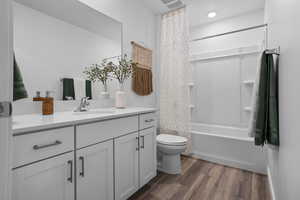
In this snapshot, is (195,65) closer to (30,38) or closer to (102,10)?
(102,10)

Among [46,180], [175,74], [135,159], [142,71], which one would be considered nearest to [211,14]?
[175,74]

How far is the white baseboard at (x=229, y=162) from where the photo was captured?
2.00m

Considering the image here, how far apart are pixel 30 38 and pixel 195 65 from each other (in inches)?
103

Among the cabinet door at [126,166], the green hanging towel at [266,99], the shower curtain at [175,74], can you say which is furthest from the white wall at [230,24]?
the cabinet door at [126,166]

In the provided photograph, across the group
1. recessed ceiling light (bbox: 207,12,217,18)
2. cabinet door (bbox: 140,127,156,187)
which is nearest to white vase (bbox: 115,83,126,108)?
cabinet door (bbox: 140,127,156,187)

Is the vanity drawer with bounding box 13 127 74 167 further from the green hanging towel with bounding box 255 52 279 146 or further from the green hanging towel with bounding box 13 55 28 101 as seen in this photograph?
the green hanging towel with bounding box 255 52 279 146

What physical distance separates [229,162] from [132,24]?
2498 millimetres

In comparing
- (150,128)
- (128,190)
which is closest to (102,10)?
(150,128)

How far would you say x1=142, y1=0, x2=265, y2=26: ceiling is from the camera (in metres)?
2.26

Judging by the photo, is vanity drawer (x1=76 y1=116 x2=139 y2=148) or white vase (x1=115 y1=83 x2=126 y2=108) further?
white vase (x1=115 y1=83 x2=126 y2=108)

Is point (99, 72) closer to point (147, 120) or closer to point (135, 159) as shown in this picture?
point (147, 120)

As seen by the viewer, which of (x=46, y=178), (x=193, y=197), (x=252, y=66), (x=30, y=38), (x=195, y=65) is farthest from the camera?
(x=195, y=65)

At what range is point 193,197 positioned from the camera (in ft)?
4.97

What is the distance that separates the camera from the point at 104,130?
1176 mm
